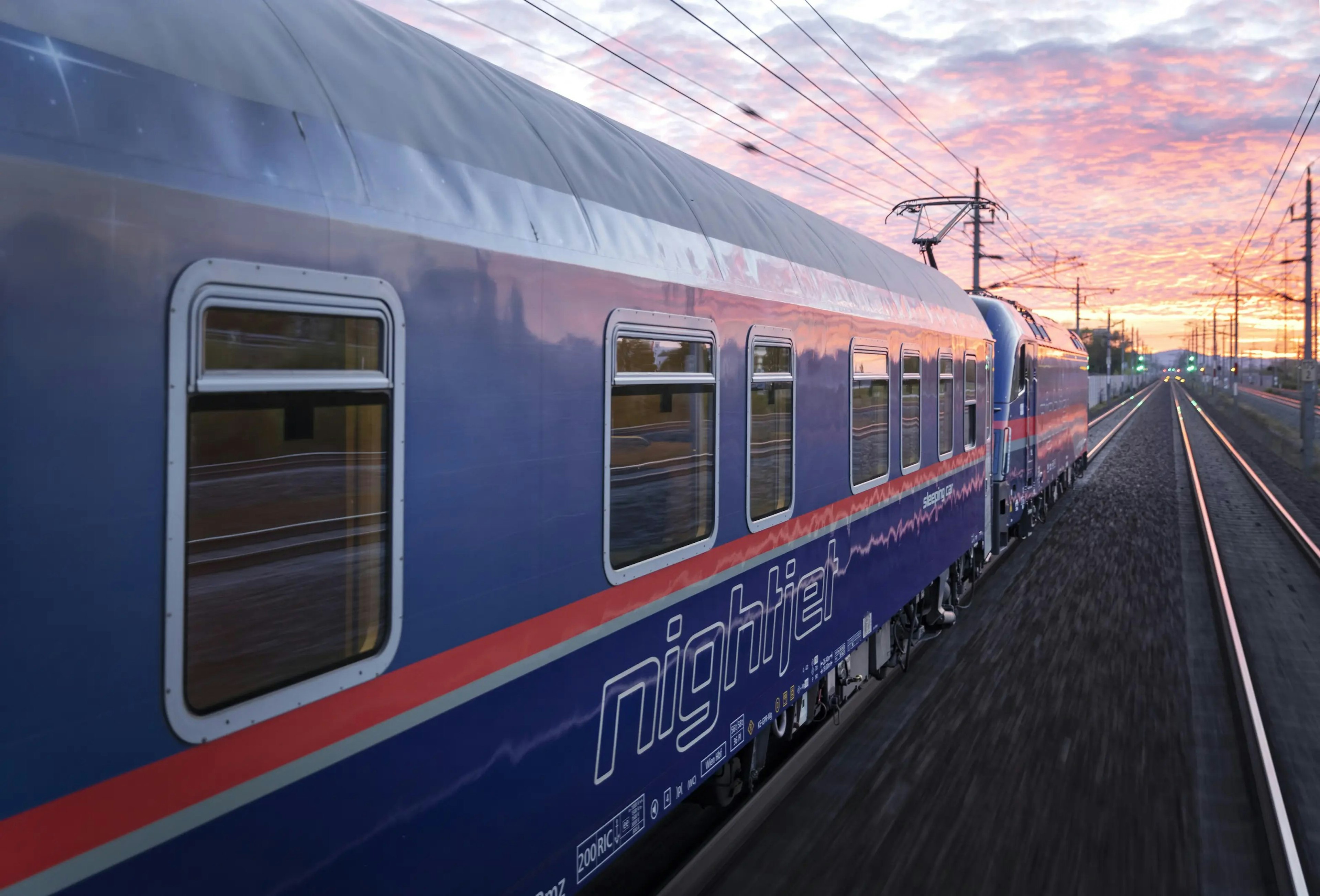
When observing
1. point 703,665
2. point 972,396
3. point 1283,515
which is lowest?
point 1283,515

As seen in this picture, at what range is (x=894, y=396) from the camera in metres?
7.39

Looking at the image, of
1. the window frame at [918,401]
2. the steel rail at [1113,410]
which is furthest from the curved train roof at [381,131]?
the steel rail at [1113,410]

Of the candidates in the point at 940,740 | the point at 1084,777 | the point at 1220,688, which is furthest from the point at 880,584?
the point at 1220,688

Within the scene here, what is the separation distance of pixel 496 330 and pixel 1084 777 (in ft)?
19.9

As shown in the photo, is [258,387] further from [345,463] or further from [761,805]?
[761,805]

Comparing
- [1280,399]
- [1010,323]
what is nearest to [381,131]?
[1010,323]

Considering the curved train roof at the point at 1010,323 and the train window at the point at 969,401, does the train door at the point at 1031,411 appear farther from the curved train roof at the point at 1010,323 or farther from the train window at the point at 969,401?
the train window at the point at 969,401

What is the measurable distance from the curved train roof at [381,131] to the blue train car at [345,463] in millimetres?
12

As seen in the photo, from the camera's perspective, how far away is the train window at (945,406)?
8.75 metres

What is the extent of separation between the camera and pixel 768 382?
509 centimetres

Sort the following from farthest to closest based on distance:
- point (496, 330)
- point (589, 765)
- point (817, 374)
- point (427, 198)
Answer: point (817, 374) < point (589, 765) < point (496, 330) < point (427, 198)

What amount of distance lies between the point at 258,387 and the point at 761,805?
493cm

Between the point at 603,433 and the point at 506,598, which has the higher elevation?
the point at 603,433

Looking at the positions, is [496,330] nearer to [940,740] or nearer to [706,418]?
[706,418]
